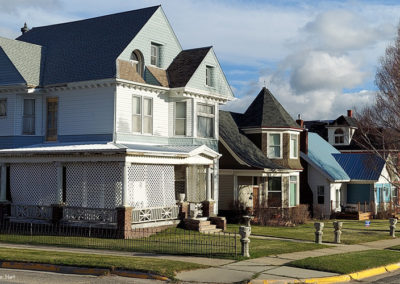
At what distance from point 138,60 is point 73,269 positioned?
15.4 m

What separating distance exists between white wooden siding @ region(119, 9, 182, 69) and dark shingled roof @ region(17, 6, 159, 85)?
0.26 metres

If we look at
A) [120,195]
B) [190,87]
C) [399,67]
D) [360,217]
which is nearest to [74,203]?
[120,195]

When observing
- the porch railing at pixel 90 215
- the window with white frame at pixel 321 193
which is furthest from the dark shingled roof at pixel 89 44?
the window with white frame at pixel 321 193

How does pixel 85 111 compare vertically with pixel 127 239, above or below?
above

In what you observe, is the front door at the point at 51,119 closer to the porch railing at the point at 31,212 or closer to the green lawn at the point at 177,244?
the porch railing at the point at 31,212

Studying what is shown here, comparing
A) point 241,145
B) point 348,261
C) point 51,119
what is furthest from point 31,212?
point 348,261

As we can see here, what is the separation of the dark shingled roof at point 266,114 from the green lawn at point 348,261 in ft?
60.2

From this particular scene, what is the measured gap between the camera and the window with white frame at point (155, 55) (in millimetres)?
30875

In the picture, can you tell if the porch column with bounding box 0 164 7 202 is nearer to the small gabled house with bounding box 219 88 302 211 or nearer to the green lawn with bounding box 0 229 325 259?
the green lawn with bounding box 0 229 325 259

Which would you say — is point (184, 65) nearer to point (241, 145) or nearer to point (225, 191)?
point (241, 145)

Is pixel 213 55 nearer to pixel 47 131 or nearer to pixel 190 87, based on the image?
pixel 190 87

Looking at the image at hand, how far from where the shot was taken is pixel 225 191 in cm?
3625

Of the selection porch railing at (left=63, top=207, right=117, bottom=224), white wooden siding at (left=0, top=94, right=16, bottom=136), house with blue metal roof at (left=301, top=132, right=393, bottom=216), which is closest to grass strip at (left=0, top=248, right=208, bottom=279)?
porch railing at (left=63, top=207, right=117, bottom=224)

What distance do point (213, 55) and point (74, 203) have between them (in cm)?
1133
